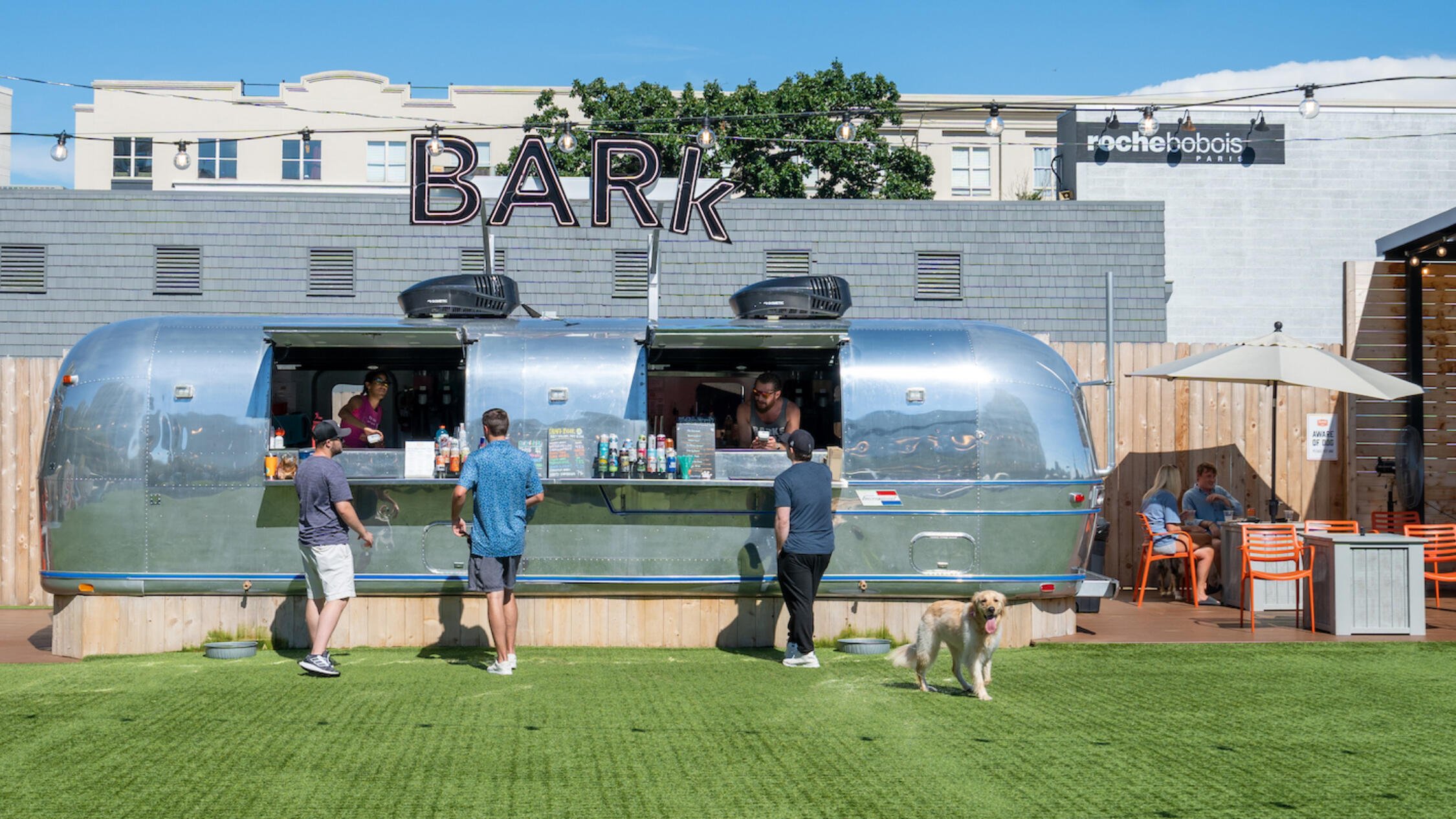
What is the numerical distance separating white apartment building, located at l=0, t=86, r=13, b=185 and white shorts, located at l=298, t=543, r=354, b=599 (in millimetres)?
43756

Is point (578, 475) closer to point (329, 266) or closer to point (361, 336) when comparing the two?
point (361, 336)

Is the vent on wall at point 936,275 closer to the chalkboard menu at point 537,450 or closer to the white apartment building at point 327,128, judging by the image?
the chalkboard menu at point 537,450

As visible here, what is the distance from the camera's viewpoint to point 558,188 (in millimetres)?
10484

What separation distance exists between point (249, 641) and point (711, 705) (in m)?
3.70

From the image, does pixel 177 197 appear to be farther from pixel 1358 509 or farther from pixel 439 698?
pixel 1358 509

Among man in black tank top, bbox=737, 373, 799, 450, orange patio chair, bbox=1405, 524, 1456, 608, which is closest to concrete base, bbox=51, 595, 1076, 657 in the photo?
man in black tank top, bbox=737, 373, 799, 450

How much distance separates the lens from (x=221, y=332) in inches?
364

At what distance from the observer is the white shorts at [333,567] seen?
841cm

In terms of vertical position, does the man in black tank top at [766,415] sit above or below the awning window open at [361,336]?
below

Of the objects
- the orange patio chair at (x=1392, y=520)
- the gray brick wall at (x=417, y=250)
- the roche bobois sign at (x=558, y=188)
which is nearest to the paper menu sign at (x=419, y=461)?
the roche bobois sign at (x=558, y=188)

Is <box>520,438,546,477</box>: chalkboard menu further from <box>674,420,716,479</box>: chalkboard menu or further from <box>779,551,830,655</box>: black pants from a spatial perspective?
<box>779,551,830,655</box>: black pants

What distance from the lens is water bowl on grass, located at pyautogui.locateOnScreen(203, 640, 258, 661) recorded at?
884 cm

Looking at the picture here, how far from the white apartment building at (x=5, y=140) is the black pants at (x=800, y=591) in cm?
4526

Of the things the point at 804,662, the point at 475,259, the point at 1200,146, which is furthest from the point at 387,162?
the point at 804,662
